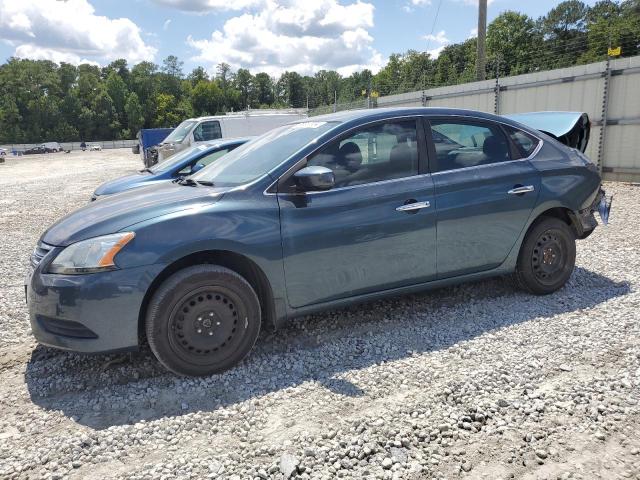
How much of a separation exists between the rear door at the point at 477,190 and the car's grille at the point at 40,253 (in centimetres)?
291

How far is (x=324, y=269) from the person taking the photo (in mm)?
3613

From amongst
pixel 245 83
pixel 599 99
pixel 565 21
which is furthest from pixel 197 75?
pixel 599 99

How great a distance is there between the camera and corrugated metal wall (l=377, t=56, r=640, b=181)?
35.5ft

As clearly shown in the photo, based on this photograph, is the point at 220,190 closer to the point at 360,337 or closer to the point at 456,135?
the point at 360,337

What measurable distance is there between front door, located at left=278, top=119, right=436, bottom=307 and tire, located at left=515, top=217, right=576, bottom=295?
3.55ft

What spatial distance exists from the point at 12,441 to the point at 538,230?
4334 mm

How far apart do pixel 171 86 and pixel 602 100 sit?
420 feet

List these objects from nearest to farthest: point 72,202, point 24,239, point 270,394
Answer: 1. point 270,394
2. point 24,239
3. point 72,202

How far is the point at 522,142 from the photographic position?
453 centimetres

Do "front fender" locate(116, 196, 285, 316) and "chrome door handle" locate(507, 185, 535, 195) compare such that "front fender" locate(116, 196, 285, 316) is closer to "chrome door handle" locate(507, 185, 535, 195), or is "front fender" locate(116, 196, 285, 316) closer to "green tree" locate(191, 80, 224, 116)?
"chrome door handle" locate(507, 185, 535, 195)

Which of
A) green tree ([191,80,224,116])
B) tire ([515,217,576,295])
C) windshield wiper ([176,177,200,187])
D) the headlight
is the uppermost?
green tree ([191,80,224,116])

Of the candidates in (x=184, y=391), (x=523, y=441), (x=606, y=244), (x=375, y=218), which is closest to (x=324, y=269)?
(x=375, y=218)

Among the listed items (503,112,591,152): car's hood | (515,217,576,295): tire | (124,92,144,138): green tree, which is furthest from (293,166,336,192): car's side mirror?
(124,92,144,138): green tree

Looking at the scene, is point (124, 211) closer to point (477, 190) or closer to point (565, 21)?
point (477, 190)
